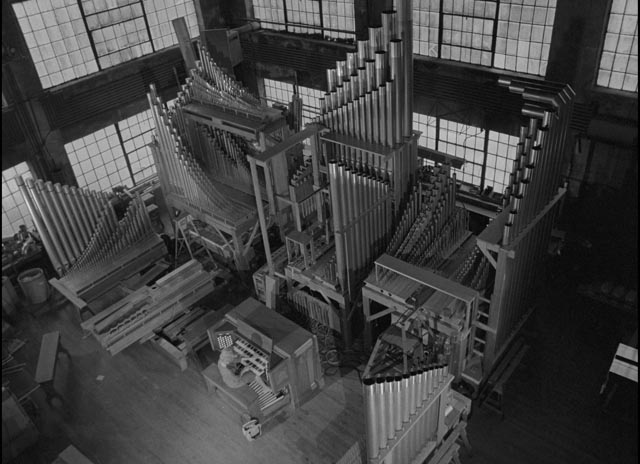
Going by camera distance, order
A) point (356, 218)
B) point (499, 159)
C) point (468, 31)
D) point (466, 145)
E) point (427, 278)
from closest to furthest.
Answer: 1. point (427, 278)
2. point (356, 218)
3. point (468, 31)
4. point (499, 159)
5. point (466, 145)

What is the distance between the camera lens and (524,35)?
43.2 ft

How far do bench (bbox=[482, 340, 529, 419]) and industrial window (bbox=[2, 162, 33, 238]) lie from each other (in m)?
12.0

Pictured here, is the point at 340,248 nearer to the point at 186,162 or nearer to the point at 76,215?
the point at 186,162

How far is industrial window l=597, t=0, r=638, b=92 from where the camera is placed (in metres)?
11.5

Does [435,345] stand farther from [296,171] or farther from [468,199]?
[468,199]

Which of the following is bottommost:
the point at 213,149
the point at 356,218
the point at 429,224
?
the point at 429,224

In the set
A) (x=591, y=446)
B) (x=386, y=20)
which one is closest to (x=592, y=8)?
(x=386, y=20)

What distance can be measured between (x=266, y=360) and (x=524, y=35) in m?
8.93

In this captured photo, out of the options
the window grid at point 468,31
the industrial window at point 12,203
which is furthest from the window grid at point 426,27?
the industrial window at point 12,203

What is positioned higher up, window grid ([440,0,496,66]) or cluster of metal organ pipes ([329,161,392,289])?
window grid ([440,0,496,66])

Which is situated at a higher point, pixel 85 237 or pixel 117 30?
pixel 117 30

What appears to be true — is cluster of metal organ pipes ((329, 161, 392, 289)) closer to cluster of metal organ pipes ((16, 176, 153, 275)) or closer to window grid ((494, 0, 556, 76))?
window grid ((494, 0, 556, 76))

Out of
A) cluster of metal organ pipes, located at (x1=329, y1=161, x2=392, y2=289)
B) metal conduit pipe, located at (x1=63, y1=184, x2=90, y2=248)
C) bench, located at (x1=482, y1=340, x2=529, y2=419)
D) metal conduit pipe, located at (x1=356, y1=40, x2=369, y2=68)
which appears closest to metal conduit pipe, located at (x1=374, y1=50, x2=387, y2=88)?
metal conduit pipe, located at (x1=356, y1=40, x2=369, y2=68)

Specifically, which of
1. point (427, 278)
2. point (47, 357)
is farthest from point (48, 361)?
point (427, 278)
